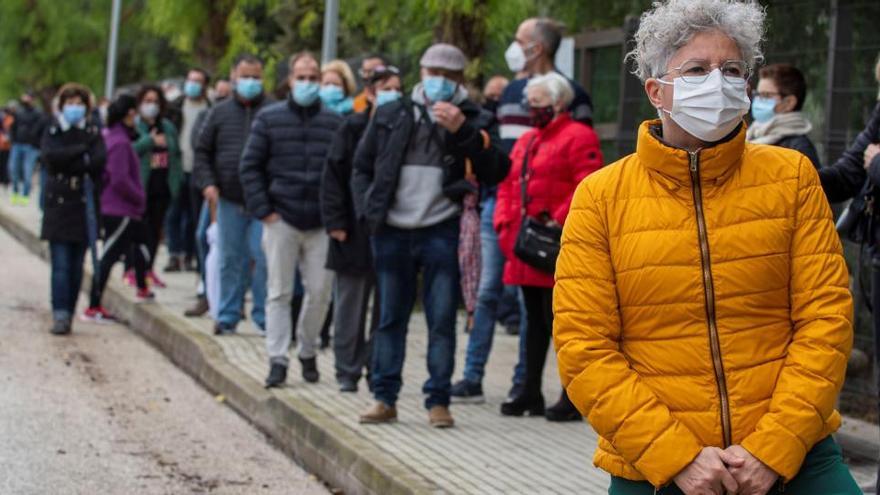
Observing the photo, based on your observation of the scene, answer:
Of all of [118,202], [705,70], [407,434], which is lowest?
[407,434]

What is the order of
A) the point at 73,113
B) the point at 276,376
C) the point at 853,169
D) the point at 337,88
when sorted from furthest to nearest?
the point at 73,113 → the point at 337,88 → the point at 276,376 → the point at 853,169

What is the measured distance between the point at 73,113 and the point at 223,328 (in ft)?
7.42

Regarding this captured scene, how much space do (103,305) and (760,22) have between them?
1331 centimetres

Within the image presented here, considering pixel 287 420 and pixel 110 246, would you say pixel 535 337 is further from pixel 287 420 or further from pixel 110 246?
pixel 110 246

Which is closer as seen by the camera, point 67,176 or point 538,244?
point 538,244

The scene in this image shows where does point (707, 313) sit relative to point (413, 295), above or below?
above

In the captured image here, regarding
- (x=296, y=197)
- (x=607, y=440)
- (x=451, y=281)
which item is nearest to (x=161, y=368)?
(x=296, y=197)

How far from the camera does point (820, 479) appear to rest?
13.3ft

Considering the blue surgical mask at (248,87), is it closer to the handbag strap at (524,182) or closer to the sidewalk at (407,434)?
the sidewalk at (407,434)

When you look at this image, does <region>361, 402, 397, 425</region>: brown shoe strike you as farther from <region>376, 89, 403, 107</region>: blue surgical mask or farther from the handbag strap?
<region>376, 89, 403, 107</region>: blue surgical mask

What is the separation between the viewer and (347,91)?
11.4 m

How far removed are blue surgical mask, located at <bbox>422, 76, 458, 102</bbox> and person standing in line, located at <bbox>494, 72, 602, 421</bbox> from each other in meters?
0.58

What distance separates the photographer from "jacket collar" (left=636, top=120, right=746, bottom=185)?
13.3 ft

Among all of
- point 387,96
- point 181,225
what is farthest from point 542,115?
point 181,225
